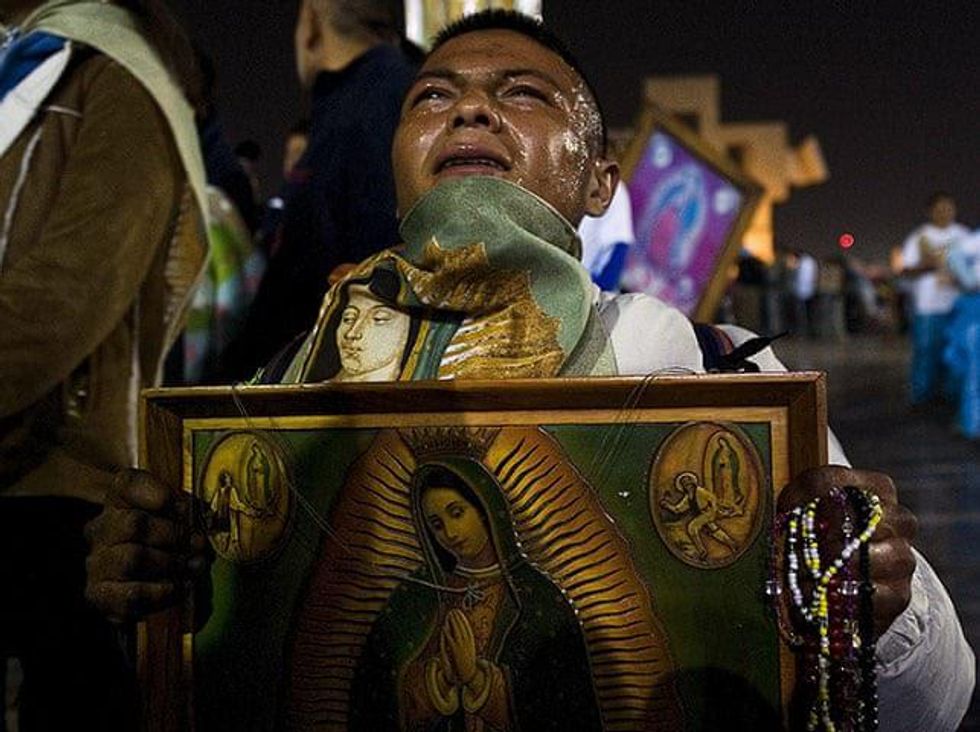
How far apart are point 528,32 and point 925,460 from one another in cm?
602

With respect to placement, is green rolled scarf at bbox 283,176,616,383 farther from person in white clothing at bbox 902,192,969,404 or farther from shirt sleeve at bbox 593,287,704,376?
person in white clothing at bbox 902,192,969,404

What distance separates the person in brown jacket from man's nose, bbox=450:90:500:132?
1.98 feet

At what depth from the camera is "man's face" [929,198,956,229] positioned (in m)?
9.30

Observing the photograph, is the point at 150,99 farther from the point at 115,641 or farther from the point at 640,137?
the point at 640,137

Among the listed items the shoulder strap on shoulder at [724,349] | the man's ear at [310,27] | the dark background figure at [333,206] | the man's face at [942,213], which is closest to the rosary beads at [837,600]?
the shoulder strap on shoulder at [724,349]

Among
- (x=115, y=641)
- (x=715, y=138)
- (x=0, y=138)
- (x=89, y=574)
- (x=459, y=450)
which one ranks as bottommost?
(x=115, y=641)

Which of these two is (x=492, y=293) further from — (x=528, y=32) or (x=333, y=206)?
(x=333, y=206)

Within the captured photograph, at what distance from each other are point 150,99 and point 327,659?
1090 mm

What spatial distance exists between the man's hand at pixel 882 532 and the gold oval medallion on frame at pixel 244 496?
19.0 inches

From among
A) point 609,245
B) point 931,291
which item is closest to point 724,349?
point 609,245

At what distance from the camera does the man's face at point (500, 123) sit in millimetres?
1393

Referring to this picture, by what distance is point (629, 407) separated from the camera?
1018mm

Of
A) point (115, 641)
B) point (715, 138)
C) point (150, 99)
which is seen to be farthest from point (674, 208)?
point (715, 138)

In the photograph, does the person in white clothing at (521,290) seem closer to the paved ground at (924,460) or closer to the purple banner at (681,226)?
the paved ground at (924,460)
